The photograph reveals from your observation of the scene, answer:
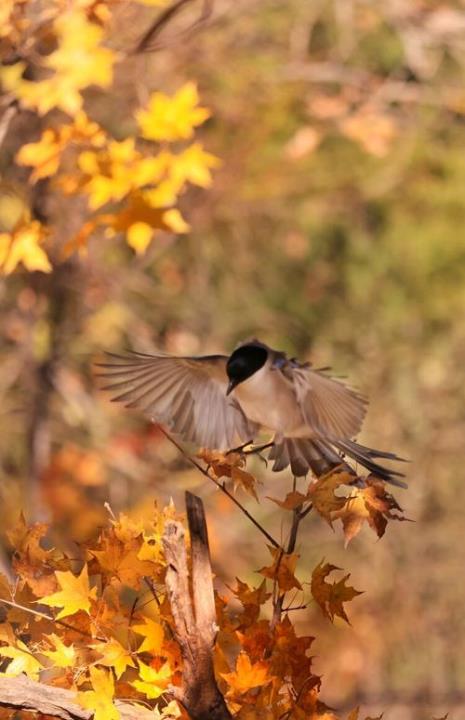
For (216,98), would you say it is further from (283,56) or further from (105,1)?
(105,1)

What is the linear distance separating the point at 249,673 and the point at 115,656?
Answer: 0.53 feet

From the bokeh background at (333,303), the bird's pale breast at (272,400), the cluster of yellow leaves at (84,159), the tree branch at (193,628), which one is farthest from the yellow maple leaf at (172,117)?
the bokeh background at (333,303)

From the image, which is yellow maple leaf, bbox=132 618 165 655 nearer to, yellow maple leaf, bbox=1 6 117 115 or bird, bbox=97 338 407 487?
bird, bbox=97 338 407 487

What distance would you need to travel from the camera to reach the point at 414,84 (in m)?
6.43

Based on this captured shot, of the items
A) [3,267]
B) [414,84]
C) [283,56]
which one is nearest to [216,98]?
[283,56]

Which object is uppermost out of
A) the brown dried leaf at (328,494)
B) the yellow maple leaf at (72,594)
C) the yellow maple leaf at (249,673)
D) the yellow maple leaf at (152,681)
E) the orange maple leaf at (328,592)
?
the yellow maple leaf at (72,594)

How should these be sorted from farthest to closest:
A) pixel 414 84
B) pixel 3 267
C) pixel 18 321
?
pixel 414 84 → pixel 18 321 → pixel 3 267

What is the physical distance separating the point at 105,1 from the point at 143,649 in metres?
1.57

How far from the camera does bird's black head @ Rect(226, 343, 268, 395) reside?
90.3 inches

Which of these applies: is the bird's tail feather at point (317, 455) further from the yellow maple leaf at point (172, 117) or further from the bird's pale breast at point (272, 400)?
the yellow maple leaf at point (172, 117)

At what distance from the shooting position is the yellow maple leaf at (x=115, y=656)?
1641 millimetres

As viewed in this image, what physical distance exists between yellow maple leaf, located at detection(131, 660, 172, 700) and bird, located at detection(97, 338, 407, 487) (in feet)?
1.75

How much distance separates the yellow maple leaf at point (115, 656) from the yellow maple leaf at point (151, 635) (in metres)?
0.02

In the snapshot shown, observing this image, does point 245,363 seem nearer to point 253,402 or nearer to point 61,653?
point 253,402
